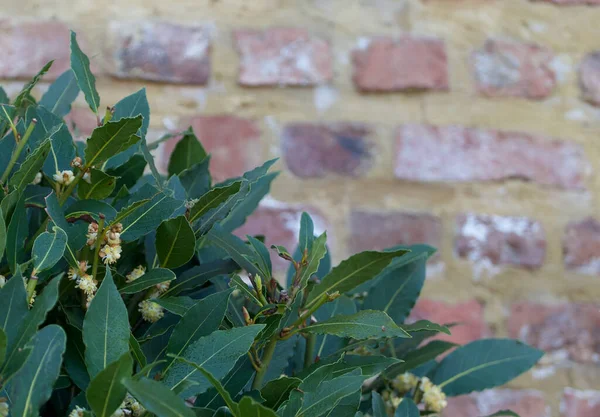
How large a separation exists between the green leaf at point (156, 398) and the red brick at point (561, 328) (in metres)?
0.84

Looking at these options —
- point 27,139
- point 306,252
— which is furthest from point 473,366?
point 27,139

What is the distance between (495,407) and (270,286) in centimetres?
74

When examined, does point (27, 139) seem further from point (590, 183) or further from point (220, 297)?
point (590, 183)

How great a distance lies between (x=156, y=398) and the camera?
0.92 feet

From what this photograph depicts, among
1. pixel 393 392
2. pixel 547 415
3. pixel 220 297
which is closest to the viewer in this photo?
pixel 220 297

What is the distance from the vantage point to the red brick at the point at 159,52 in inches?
41.1

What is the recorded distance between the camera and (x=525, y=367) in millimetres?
569

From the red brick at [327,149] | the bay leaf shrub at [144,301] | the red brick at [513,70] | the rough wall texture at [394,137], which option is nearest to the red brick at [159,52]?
the rough wall texture at [394,137]

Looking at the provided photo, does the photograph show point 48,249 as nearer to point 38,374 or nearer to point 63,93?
point 38,374

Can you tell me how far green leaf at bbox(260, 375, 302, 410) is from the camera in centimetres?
35

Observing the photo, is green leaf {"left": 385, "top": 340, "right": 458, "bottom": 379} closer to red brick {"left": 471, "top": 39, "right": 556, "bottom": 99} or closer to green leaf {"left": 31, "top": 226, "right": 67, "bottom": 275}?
green leaf {"left": 31, "top": 226, "right": 67, "bottom": 275}

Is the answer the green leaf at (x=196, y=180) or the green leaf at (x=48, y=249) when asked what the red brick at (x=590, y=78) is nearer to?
the green leaf at (x=196, y=180)

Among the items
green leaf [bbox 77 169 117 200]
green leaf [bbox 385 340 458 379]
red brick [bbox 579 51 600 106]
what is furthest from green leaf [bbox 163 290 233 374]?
red brick [bbox 579 51 600 106]

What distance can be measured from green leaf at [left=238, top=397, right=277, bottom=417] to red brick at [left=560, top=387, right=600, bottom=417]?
870 mm
